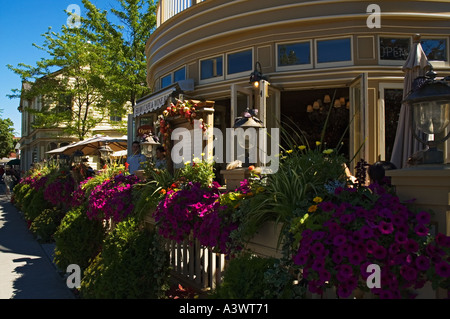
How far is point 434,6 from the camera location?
24.0 ft

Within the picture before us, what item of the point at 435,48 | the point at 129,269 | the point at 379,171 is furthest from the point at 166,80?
the point at 379,171

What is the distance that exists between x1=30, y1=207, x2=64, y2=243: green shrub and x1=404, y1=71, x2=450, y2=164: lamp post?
8.50 m

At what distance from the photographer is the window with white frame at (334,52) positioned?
7508mm

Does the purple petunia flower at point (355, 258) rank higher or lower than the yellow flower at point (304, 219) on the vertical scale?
lower

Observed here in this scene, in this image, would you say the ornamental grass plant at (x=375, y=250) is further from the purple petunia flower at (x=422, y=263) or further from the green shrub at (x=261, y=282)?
the green shrub at (x=261, y=282)

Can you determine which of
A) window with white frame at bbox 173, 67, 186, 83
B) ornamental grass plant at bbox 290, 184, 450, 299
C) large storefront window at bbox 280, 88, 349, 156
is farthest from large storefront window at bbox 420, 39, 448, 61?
ornamental grass plant at bbox 290, 184, 450, 299

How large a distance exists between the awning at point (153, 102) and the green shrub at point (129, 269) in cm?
523

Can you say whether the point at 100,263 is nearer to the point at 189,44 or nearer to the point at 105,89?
the point at 189,44

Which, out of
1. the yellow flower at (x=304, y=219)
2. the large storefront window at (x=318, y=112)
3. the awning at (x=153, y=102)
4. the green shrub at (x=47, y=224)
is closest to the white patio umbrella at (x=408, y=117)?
the large storefront window at (x=318, y=112)

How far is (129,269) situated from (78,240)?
202 centimetres

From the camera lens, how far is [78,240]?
582cm

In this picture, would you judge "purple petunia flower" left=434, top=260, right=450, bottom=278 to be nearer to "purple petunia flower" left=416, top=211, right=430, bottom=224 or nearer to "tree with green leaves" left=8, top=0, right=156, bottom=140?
"purple petunia flower" left=416, top=211, right=430, bottom=224

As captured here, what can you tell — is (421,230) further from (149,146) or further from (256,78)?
(256,78)
